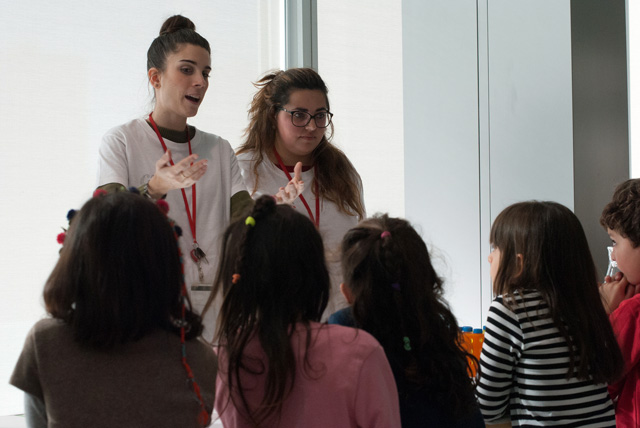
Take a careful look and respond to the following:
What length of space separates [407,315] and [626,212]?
99 cm

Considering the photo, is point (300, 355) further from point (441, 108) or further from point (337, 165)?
point (441, 108)

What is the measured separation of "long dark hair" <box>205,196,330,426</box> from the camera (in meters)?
1.23

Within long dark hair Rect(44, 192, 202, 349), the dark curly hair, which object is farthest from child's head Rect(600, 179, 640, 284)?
long dark hair Rect(44, 192, 202, 349)

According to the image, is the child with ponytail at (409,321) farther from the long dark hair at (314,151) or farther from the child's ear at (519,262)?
the long dark hair at (314,151)

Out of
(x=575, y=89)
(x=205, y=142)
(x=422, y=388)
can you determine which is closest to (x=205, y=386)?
(x=422, y=388)

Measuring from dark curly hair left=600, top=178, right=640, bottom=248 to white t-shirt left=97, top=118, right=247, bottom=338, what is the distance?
4.06ft

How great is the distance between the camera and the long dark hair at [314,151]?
243 centimetres

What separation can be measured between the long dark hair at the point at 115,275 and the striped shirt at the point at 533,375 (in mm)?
861

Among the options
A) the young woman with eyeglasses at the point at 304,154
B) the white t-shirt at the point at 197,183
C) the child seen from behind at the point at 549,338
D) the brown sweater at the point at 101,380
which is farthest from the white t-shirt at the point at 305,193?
the brown sweater at the point at 101,380

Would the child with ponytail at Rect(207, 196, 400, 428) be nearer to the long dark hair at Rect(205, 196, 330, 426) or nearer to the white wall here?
the long dark hair at Rect(205, 196, 330, 426)

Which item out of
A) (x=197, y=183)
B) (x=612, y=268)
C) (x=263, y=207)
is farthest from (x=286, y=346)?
(x=612, y=268)

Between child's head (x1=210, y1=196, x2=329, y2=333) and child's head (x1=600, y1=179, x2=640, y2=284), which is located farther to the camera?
child's head (x1=600, y1=179, x2=640, y2=284)

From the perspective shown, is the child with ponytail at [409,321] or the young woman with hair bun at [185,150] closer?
the child with ponytail at [409,321]

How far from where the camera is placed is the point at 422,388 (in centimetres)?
137
